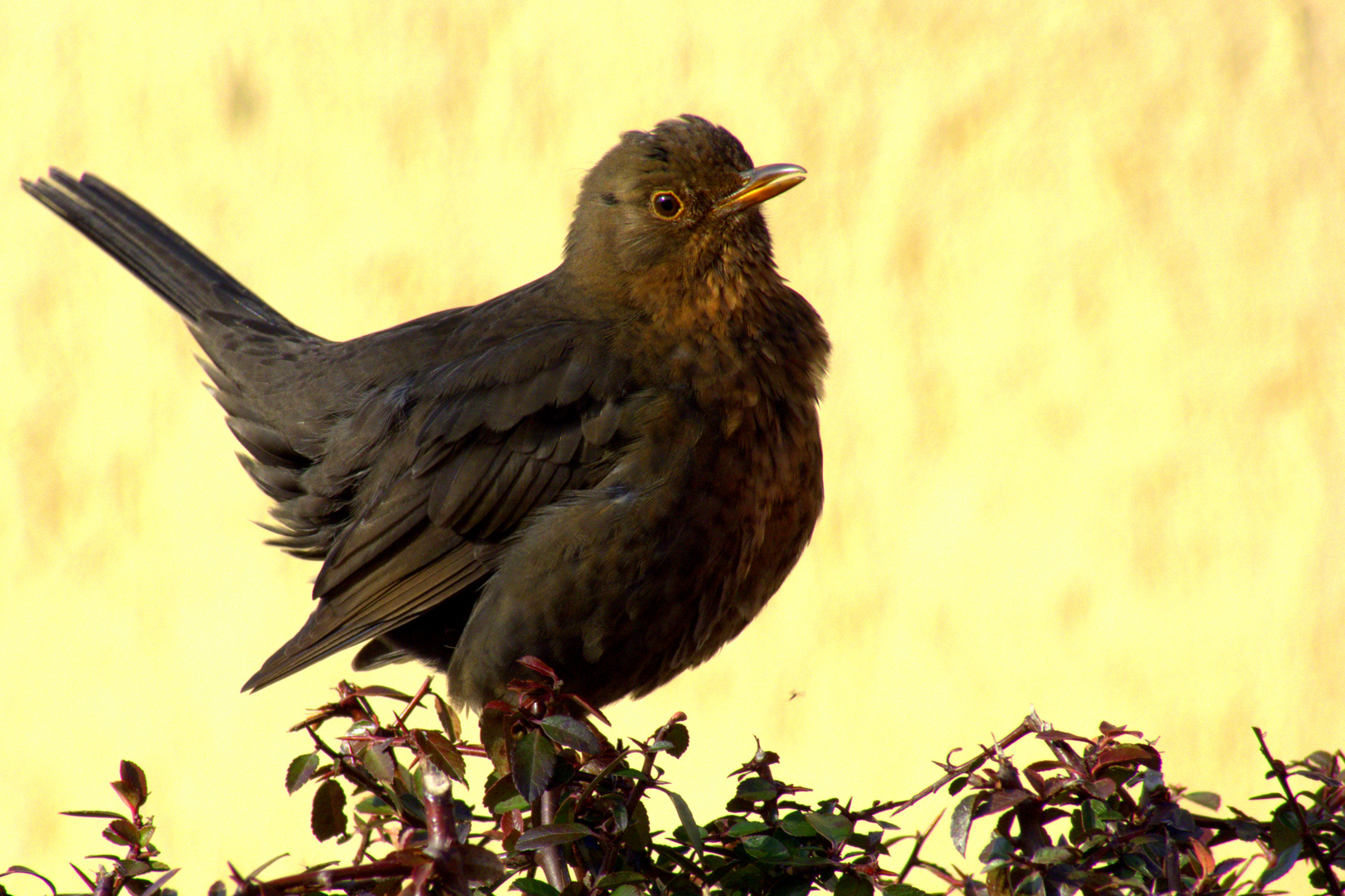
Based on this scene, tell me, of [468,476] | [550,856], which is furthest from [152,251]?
[550,856]

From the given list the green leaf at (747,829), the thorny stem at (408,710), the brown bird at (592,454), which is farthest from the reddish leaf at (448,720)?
the brown bird at (592,454)

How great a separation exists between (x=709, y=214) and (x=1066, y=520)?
2.09 m

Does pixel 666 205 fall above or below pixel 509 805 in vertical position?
above

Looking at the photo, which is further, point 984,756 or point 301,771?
point 301,771

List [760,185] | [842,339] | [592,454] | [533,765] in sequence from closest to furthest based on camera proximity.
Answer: [533,765] < [592,454] < [760,185] < [842,339]

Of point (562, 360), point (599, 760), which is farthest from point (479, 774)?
point (599, 760)

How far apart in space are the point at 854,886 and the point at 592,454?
1281mm

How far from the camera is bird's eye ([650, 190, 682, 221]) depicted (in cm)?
274

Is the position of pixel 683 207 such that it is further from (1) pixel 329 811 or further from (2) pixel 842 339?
(2) pixel 842 339

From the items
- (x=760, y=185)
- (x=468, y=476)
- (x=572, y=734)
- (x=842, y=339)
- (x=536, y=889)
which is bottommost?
(x=536, y=889)

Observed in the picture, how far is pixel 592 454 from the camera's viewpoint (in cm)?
255

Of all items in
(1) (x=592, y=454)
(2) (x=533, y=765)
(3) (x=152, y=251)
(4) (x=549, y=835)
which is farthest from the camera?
(3) (x=152, y=251)

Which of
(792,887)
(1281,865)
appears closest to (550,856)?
(792,887)

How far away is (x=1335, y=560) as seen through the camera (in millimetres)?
4168
